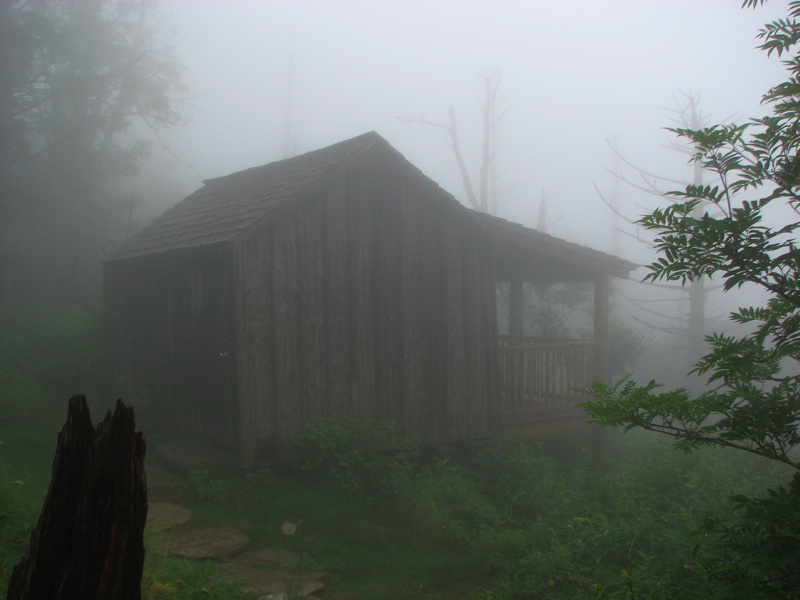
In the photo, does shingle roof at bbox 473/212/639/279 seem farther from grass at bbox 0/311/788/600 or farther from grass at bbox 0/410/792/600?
grass at bbox 0/410/792/600

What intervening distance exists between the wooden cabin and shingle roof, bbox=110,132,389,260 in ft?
0.16

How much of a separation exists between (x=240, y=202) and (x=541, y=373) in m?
6.38

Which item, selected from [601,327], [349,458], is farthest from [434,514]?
[601,327]

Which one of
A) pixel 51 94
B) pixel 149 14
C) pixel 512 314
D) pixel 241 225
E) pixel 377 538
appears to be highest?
pixel 149 14

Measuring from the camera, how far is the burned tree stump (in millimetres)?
2244

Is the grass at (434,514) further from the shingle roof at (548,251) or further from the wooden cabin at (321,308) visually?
the shingle roof at (548,251)

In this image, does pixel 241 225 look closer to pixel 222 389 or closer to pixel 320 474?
pixel 222 389

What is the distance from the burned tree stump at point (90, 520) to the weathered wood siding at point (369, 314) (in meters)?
6.29

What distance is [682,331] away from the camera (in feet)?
81.9

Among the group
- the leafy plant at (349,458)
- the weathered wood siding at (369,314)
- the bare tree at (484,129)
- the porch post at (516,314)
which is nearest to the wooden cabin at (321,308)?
the weathered wood siding at (369,314)

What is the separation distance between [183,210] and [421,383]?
5.83 metres

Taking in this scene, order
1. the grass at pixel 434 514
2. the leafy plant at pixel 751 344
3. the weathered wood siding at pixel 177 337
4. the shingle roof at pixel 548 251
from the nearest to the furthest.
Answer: the leafy plant at pixel 751 344
the grass at pixel 434 514
the weathered wood siding at pixel 177 337
the shingle roof at pixel 548 251

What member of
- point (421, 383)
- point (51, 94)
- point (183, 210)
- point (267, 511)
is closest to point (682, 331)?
point (421, 383)

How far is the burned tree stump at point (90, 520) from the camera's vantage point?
224 cm
